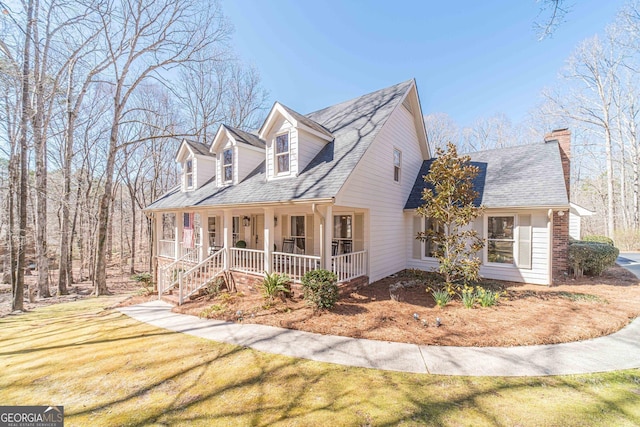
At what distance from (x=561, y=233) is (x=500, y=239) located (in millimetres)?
2208

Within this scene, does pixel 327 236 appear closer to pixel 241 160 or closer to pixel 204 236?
pixel 241 160

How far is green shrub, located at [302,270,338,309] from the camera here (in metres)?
6.80

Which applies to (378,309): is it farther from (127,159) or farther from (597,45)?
(597,45)

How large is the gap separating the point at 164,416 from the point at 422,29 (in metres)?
16.4

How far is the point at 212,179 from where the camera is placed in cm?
1386

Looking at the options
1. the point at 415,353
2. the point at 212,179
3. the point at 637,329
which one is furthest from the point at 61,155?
the point at 637,329

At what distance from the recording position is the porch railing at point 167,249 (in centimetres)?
1373

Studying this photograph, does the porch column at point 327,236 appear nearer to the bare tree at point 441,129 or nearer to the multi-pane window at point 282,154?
the multi-pane window at point 282,154

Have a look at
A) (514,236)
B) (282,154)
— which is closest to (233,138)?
(282,154)

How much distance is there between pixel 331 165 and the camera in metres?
8.59

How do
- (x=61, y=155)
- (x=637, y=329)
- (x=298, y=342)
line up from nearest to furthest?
(x=298, y=342) < (x=637, y=329) < (x=61, y=155)

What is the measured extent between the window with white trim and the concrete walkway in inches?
230

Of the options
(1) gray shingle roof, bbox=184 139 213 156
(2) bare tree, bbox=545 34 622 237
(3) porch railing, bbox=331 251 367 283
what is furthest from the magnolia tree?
(2) bare tree, bbox=545 34 622 237

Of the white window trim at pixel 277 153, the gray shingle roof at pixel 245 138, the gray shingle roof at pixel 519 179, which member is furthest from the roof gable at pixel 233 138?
the gray shingle roof at pixel 519 179
